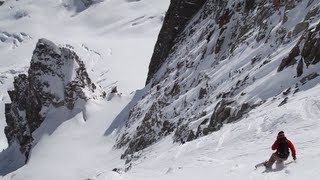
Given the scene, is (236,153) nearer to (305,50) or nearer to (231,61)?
(305,50)

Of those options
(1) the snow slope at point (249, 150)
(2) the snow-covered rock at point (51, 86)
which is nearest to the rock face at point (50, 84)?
(2) the snow-covered rock at point (51, 86)

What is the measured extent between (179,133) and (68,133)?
5079 centimetres

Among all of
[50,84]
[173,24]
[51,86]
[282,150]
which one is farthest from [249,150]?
[50,84]

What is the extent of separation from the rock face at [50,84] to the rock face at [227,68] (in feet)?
93.9

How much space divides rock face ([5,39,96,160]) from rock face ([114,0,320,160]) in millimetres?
28620

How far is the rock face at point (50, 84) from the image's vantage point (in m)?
93.6

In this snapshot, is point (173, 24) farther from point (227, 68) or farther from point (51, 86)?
point (51, 86)

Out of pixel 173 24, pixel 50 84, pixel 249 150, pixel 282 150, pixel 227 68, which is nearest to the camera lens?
pixel 282 150

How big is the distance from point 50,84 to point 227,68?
6215 cm

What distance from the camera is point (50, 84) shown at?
97.2 meters

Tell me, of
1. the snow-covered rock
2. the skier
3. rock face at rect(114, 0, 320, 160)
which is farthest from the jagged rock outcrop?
the skier

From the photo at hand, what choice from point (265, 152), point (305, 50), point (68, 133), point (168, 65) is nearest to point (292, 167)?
point (265, 152)

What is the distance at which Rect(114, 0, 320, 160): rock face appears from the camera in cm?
3011

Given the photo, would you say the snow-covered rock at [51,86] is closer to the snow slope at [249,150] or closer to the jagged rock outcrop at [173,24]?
the jagged rock outcrop at [173,24]
